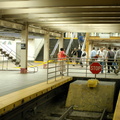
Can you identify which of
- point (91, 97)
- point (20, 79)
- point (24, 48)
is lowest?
point (91, 97)

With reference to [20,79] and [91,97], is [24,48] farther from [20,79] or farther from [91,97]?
[91,97]

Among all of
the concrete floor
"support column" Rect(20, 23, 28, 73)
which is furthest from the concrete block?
"support column" Rect(20, 23, 28, 73)

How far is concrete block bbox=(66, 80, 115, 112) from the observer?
35.6ft

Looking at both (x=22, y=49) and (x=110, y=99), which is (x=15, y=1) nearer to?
(x=110, y=99)

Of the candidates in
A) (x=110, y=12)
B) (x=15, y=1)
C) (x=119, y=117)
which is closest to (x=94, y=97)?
(x=110, y=12)

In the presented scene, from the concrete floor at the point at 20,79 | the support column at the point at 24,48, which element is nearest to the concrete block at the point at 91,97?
the concrete floor at the point at 20,79

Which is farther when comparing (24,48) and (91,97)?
(24,48)

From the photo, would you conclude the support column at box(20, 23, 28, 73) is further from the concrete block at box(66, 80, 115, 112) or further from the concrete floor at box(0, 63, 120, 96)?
the concrete block at box(66, 80, 115, 112)

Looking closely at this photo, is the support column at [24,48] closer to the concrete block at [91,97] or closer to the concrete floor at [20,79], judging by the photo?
the concrete floor at [20,79]

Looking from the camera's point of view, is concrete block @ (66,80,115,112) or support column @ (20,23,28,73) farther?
support column @ (20,23,28,73)

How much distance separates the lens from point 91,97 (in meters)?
11.1

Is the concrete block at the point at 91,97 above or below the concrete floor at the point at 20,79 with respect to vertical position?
below

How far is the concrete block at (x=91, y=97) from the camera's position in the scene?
10.8 meters

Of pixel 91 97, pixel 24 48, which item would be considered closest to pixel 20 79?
pixel 91 97
